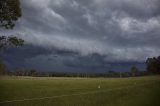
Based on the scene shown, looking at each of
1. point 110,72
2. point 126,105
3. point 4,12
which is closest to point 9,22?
point 4,12

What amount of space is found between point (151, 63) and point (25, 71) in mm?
63028

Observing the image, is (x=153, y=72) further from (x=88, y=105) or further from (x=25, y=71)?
(x=88, y=105)

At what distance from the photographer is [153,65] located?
152750 millimetres

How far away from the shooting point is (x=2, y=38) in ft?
86.1

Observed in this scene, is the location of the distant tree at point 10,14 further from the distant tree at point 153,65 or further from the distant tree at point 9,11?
the distant tree at point 153,65

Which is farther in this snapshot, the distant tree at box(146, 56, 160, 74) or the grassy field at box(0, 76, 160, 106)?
the distant tree at box(146, 56, 160, 74)

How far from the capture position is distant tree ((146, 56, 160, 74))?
150 m

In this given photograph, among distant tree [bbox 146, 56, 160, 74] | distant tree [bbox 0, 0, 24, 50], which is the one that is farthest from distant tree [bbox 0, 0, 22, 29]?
distant tree [bbox 146, 56, 160, 74]

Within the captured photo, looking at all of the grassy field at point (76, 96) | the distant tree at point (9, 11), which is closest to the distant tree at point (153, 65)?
the grassy field at point (76, 96)

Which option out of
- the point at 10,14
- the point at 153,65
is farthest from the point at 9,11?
the point at 153,65

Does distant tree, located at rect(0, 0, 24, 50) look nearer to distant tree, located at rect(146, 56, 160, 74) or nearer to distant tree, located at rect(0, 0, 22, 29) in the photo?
distant tree, located at rect(0, 0, 22, 29)

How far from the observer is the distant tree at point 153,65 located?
150 m

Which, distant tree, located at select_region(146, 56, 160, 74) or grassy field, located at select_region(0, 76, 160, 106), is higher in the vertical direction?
distant tree, located at select_region(146, 56, 160, 74)

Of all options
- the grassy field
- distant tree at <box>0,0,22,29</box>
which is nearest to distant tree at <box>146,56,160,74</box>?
the grassy field
